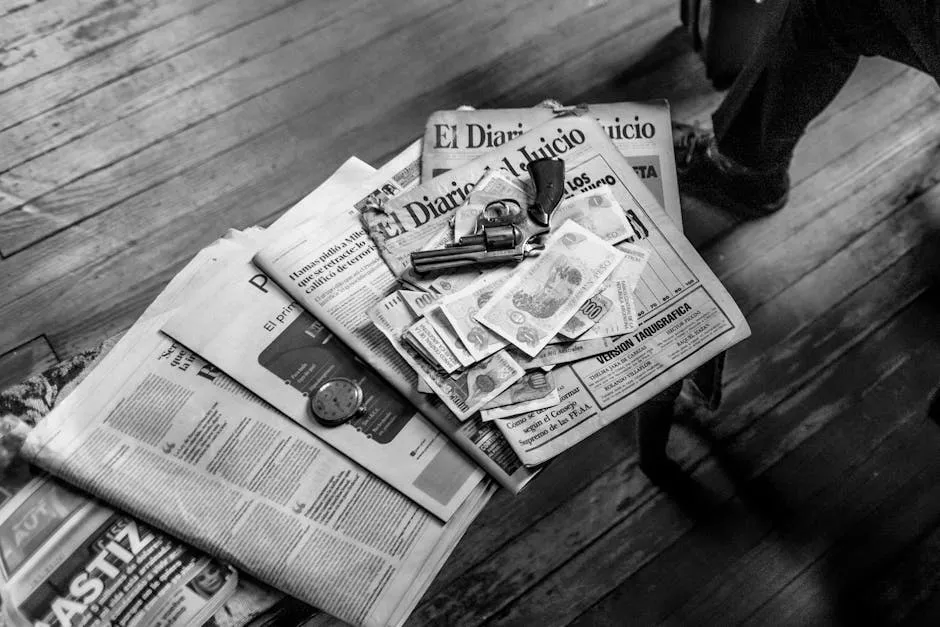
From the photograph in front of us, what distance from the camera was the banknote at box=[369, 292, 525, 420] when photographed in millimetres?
689

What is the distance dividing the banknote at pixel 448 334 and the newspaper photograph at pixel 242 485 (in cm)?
13

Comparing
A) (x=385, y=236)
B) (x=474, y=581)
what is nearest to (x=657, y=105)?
(x=385, y=236)

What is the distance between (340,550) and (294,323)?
238mm

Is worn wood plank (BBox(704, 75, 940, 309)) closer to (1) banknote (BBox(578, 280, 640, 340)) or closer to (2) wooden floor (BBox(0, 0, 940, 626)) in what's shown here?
(2) wooden floor (BBox(0, 0, 940, 626))

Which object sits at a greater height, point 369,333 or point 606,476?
point 369,333

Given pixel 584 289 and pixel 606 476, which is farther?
pixel 606 476

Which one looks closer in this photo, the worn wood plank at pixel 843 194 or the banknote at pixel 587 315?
the banknote at pixel 587 315

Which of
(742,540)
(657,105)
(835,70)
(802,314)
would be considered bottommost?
(742,540)

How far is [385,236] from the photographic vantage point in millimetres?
772

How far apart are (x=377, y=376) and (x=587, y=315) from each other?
0.22 meters

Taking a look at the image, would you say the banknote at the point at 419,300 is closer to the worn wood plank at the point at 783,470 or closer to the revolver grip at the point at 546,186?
the revolver grip at the point at 546,186

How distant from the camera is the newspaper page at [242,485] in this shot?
2.18 ft

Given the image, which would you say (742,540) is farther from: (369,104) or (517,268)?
(369,104)

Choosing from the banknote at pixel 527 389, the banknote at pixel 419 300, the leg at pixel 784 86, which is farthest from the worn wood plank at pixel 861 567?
the banknote at pixel 419 300
